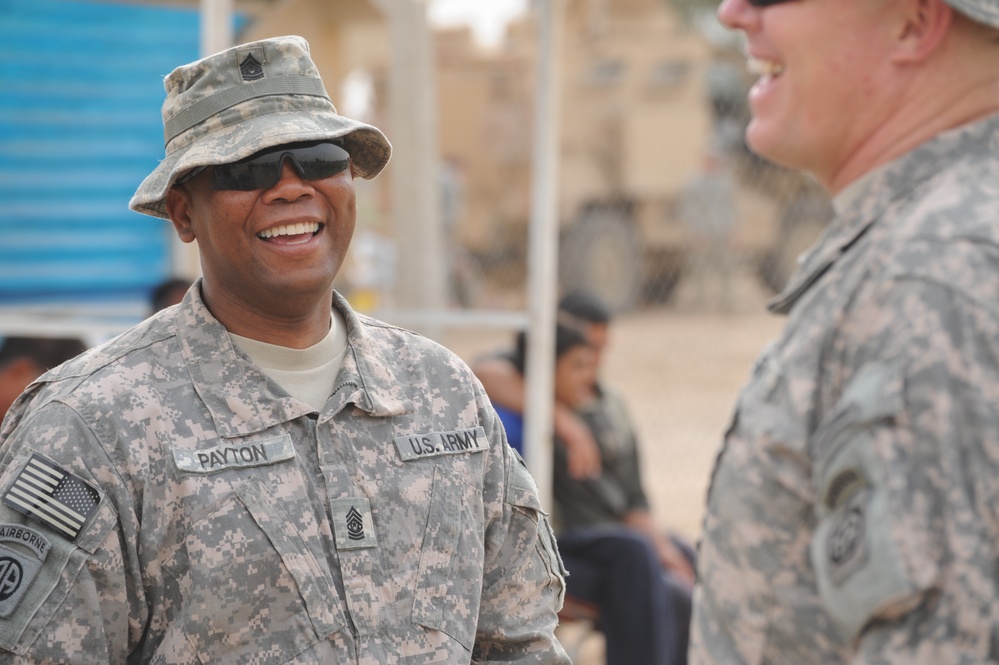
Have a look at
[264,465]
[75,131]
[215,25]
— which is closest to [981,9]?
[264,465]

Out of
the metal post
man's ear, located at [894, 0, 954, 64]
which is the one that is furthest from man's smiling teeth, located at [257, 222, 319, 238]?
the metal post

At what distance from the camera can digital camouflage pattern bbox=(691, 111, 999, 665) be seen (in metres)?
1.33

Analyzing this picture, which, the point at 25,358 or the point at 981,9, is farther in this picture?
the point at 25,358

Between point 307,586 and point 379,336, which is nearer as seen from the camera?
point 307,586

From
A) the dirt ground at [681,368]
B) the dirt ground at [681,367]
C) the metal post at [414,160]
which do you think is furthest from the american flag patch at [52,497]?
the dirt ground at [681,367]

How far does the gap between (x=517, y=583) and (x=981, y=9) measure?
116cm

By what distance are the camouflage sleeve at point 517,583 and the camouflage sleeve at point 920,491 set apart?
0.79 meters

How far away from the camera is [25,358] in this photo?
447cm

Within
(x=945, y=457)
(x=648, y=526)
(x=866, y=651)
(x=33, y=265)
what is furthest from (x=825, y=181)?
(x=33, y=265)

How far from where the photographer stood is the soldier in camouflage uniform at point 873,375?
134 cm

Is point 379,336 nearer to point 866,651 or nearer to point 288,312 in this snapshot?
point 288,312

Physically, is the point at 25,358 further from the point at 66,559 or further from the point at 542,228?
the point at 66,559

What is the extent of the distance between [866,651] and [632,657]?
3394 millimetres

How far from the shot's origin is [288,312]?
2.06 meters
